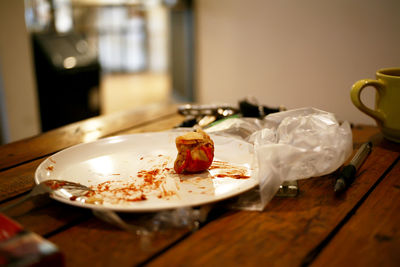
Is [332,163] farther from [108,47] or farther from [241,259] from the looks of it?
Answer: [108,47]

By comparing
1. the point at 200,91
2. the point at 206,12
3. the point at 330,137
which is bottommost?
the point at 200,91

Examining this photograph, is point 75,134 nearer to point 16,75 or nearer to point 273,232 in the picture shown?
point 273,232

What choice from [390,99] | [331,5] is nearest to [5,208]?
[390,99]

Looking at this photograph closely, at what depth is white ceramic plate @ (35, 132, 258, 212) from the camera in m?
0.61

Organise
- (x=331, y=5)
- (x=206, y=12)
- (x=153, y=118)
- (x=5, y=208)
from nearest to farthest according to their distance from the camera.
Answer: (x=5, y=208) < (x=153, y=118) < (x=331, y=5) < (x=206, y=12)

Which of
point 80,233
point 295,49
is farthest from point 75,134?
point 295,49

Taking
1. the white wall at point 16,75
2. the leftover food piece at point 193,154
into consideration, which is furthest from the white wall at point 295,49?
the leftover food piece at point 193,154

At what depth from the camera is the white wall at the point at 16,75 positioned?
217 centimetres

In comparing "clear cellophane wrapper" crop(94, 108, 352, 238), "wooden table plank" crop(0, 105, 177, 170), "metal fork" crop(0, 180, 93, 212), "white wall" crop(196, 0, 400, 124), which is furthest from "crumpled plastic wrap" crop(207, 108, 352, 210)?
"white wall" crop(196, 0, 400, 124)

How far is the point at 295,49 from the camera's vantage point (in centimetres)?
201

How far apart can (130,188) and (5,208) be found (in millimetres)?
194

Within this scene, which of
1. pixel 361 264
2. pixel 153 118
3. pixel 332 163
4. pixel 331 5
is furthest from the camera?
pixel 331 5

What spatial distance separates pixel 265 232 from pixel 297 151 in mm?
192

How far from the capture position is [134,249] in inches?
20.4
